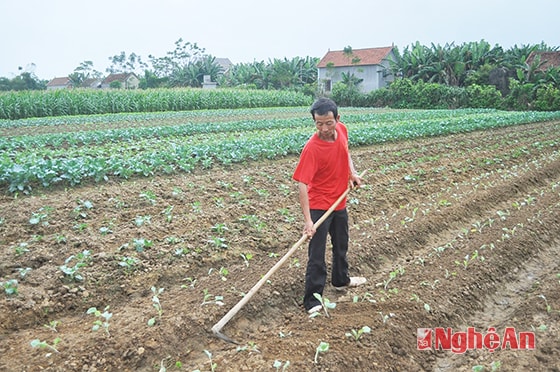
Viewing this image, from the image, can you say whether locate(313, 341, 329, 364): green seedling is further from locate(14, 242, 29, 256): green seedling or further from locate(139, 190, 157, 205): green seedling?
locate(139, 190, 157, 205): green seedling

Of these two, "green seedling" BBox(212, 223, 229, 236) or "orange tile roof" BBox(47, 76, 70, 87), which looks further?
"orange tile roof" BBox(47, 76, 70, 87)

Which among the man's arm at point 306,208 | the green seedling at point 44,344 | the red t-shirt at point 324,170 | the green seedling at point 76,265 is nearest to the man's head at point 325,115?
the red t-shirt at point 324,170

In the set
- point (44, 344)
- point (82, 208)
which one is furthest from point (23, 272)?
point (82, 208)

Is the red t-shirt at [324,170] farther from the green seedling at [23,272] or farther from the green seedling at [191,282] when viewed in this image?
the green seedling at [23,272]

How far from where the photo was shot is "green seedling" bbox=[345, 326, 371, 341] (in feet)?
10.2

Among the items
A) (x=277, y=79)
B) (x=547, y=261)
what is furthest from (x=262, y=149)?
(x=277, y=79)

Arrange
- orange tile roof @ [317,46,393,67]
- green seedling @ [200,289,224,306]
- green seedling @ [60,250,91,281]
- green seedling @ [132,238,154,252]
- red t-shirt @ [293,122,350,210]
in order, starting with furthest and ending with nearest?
orange tile roof @ [317,46,393,67], green seedling @ [132,238,154,252], green seedling @ [60,250,91,281], green seedling @ [200,289,224,306], red t-shirt @ [293,122,350,210]

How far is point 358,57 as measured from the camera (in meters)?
43.9

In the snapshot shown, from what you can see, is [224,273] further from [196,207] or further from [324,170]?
[196,207]

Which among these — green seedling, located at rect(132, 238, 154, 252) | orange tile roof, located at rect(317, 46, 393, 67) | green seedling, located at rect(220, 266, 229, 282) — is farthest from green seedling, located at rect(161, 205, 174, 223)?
orange tile roof, located at rect(317, 46, 393, 67)

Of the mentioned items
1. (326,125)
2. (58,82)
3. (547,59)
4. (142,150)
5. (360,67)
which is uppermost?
(58,82)

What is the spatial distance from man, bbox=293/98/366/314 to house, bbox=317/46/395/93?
126 ft

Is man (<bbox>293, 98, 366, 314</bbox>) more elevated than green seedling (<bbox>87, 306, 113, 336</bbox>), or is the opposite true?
man (<bbox>293, 98, 366, 314</bbox>)

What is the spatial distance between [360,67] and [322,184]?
4137 centimetres
